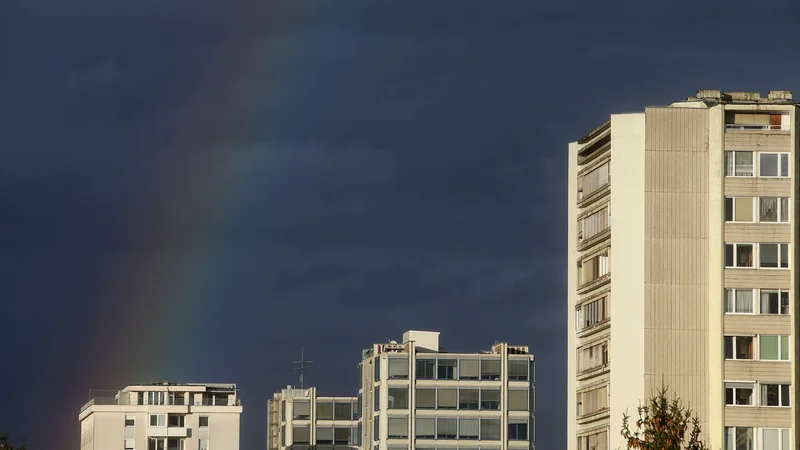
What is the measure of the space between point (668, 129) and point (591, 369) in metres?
16.7

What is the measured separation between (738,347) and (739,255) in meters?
5.93

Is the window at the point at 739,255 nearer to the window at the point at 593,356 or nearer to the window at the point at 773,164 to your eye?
the window at the point at 773,164

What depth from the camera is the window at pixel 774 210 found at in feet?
346

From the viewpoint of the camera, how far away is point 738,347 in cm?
10456

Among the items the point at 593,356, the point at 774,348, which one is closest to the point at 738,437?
the point at 774,348

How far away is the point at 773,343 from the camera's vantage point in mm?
104375

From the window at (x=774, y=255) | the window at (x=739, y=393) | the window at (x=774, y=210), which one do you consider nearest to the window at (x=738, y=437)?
the window at (x=739, y=393)

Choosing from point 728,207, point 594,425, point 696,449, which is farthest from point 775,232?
point 696,449

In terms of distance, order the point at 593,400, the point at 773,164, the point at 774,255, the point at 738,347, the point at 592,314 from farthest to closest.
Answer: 1. the point at 592,314
2. the point at 593,400
3. the point at 773,164
4. the point at 774,255
5. the point at 738,347

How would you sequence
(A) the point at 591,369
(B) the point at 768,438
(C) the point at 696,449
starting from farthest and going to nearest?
1. (A) the point at 591,369
2. (B) the point at 768,438
3. (C) the point at 696,449

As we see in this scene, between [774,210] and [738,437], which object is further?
[774,210]

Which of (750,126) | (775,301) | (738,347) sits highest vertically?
(750,126)

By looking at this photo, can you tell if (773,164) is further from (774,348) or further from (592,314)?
(592,314)

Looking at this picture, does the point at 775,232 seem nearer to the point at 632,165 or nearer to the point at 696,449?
the point at 632,165
